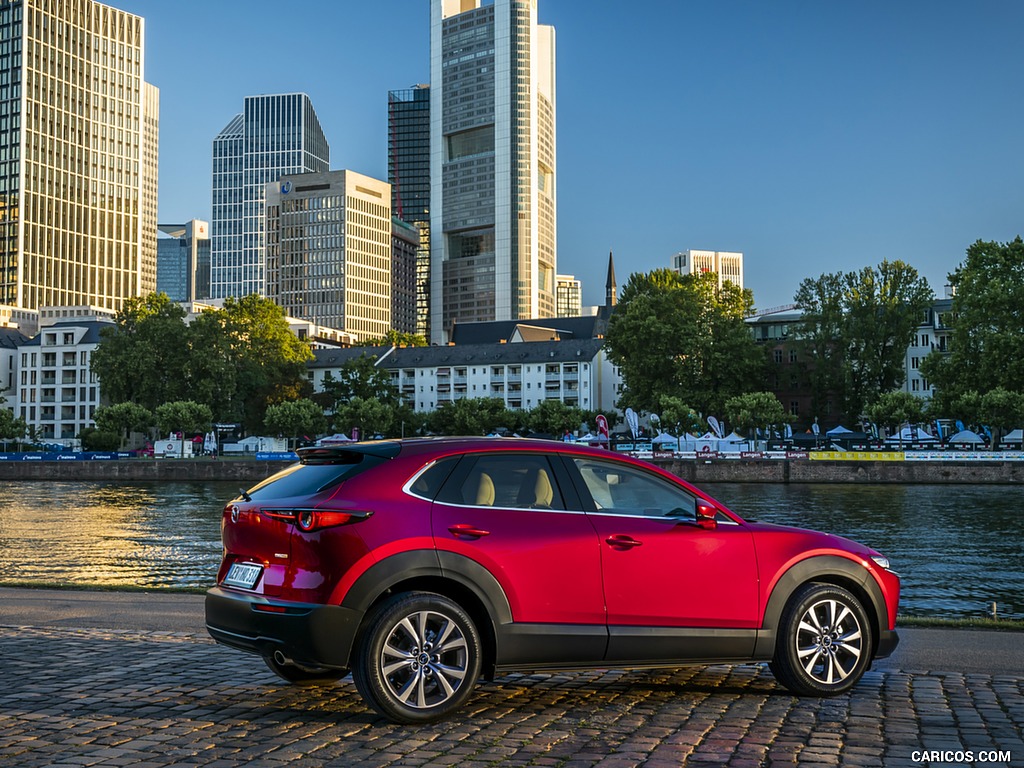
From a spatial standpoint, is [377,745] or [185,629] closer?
[377,745]

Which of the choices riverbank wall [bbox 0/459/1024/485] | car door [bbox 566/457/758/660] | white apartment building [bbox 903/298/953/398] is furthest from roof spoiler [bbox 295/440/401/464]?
white apartment building [bbox 903/298/953/398]

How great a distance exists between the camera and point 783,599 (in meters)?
7.84

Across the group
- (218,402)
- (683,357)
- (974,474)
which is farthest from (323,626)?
(218,402)

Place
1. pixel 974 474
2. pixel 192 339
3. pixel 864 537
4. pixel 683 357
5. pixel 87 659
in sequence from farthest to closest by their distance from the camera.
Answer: pixel 192 339, pixel 683 357, pixel 974 474, pixel 864 537, pixel 87 659

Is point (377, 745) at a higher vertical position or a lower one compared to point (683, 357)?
lower

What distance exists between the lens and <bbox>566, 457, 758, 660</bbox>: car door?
7.37m

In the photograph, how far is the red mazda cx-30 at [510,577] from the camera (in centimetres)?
687

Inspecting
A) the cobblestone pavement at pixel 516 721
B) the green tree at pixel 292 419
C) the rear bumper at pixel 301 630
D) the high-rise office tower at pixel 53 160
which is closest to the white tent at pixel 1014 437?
the green tree at pixel 292 419

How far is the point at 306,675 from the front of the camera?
324 inches

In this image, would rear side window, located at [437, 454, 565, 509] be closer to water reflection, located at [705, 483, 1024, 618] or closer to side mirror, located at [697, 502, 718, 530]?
side mirror, located at [697, 502, 718, 530]

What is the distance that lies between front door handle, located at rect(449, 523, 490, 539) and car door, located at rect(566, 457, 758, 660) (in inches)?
32.3

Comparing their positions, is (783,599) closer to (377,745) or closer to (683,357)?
(377,745)

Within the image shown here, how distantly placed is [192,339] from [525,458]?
113 meters

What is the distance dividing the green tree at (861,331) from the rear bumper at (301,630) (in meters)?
97.1
